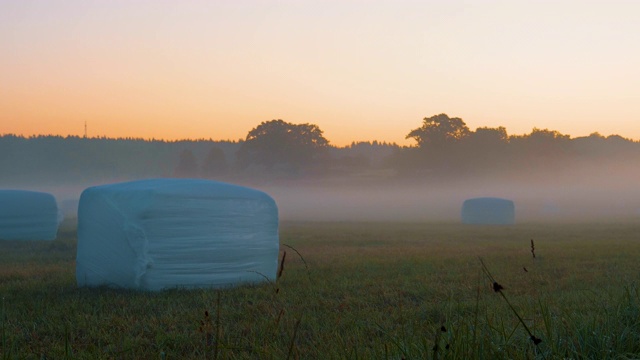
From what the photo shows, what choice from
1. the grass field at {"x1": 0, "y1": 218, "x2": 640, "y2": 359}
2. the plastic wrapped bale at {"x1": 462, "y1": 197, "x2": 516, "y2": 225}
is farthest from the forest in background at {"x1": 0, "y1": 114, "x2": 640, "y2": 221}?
the grass field at {"x1": 0, "y1": 218, "x2": 640, "y2": 359}

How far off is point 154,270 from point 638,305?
21.5 feet

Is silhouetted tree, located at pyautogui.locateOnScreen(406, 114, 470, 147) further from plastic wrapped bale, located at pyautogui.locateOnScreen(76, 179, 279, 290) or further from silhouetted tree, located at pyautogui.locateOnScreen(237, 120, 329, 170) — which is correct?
plastic wrapped bale, located at pyautogui.locateOnScreen(76, 179, 279, 290)

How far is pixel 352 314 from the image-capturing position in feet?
25.0

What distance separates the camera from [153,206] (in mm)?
9773

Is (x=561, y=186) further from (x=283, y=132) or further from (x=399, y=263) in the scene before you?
(x=399, y=263)

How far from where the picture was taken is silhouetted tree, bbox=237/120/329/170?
9988 cm

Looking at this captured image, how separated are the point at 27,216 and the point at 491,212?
88.6 feet

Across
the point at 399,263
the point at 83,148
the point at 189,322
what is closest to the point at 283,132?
the point at 83,148

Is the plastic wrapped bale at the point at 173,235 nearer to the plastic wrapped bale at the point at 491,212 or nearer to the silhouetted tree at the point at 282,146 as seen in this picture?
the plastic wrapped bale at the point at 491,212

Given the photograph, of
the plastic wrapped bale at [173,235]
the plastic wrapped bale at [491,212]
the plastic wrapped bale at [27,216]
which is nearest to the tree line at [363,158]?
the plastic wrapped bale at [491,212]

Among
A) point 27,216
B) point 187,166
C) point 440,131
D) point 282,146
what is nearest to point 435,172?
point 440,131

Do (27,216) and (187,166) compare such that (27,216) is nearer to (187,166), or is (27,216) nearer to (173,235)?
(173,235)

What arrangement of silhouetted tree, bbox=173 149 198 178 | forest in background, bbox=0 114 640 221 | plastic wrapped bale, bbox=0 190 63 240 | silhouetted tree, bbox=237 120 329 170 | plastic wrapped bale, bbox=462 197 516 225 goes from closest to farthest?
plastic wrapped bale, bbox=0 190 63 240
plastic wrapped bale, bbox=462 197 516 225
forest in background, bbox=0 114 640 221
silhouetted tree, bbox=237 120 329 170
silhouetted tree, bbox=173 149 198 178

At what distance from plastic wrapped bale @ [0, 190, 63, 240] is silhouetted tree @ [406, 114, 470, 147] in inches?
2717
